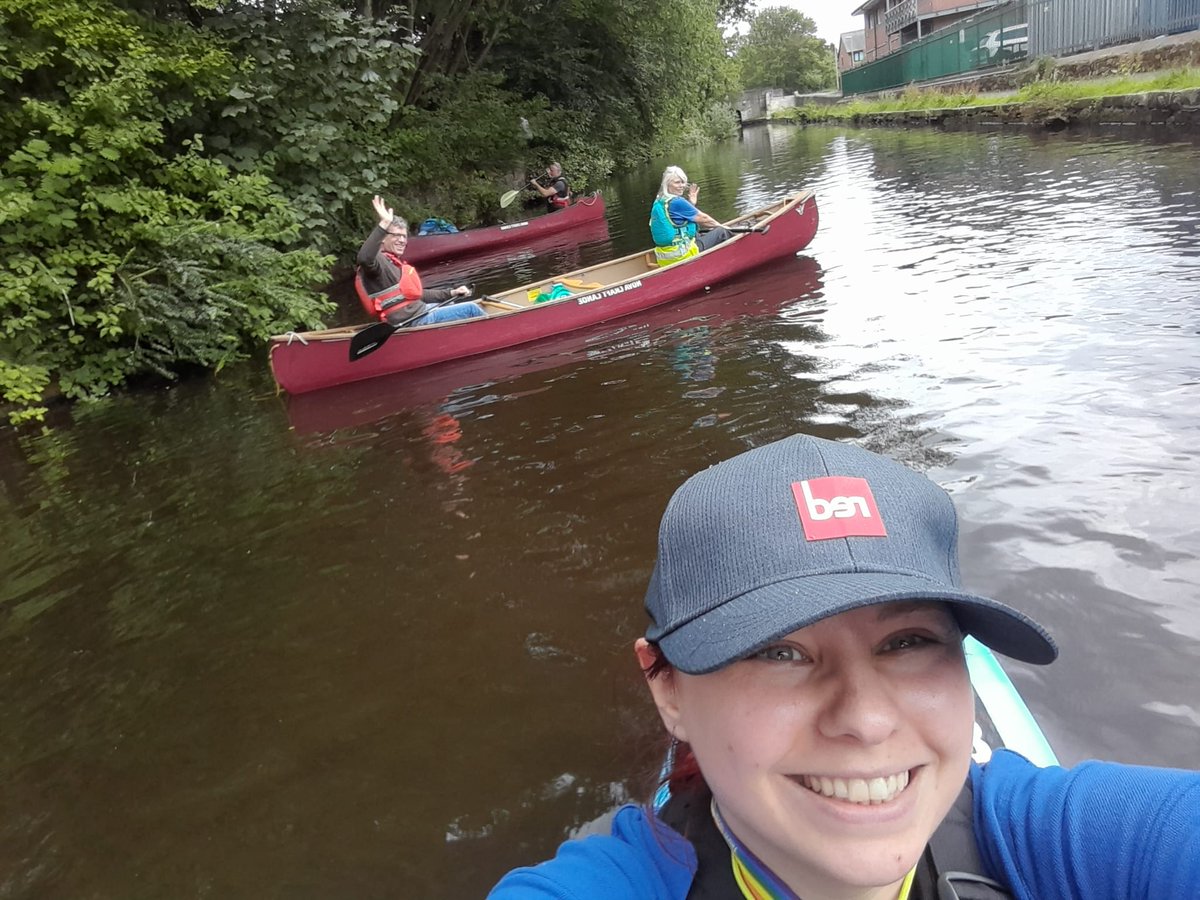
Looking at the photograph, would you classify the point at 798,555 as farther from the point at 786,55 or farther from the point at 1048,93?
the point at 786,55

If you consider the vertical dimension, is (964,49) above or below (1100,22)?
above

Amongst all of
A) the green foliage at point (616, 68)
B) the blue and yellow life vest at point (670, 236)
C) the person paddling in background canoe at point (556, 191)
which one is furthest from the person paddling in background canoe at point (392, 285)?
the green foliage at point (616, 68)

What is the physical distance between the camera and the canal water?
9.39 ft

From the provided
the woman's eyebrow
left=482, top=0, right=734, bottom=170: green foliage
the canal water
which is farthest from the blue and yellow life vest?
left=482, top=0, right=734, bottom=170: green foliage

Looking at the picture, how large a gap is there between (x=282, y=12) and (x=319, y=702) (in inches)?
468

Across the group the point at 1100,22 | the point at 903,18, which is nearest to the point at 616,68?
the point at 1100,22

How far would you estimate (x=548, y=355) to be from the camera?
8.52m

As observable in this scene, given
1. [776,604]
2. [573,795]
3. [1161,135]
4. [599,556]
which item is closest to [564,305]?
[599,556]

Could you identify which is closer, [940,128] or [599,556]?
[599,556]

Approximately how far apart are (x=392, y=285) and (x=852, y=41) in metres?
83.2

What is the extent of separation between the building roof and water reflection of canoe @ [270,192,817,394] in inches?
3087

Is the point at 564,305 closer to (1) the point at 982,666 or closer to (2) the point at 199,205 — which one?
(2) the point at 199,205

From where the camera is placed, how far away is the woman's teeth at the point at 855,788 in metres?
1.06

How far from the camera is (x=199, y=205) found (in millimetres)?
9562
